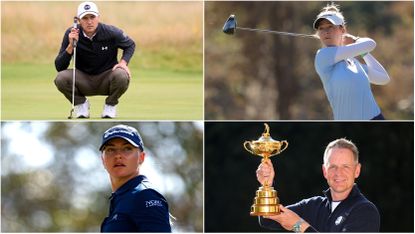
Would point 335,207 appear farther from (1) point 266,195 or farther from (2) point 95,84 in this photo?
(2) point 95,84

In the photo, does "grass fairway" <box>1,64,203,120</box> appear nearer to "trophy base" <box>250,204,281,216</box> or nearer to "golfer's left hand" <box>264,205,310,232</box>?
"trophy base" <box>250,204,281,216</box>

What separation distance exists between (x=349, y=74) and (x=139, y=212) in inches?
91.0

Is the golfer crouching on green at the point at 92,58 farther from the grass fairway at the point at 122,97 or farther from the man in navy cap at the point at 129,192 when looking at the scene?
the man in navy cap at the point at 129,192

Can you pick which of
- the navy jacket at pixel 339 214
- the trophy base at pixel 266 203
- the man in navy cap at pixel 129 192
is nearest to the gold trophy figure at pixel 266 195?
the trophy base at pixel 266 203

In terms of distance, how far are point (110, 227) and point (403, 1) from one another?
10.2 meters

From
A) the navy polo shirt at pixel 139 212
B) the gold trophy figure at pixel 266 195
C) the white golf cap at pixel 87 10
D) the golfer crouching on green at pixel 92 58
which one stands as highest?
the white golf cap at pixel 87 10

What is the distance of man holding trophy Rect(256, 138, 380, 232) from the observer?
298 inches

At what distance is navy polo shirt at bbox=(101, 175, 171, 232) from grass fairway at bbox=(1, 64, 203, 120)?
264cm

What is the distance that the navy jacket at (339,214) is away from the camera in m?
7.57

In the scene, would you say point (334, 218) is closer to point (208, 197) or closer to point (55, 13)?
point (208, 197)

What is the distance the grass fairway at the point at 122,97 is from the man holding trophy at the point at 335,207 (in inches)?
71.3

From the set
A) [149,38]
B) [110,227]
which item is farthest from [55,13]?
[110,227]

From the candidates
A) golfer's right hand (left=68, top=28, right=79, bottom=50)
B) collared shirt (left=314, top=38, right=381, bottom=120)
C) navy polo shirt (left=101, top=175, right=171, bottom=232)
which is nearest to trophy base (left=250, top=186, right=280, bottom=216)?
collared shirt (left=314, top=38, right=381, bottom=120)

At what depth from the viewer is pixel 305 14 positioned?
1603cm
